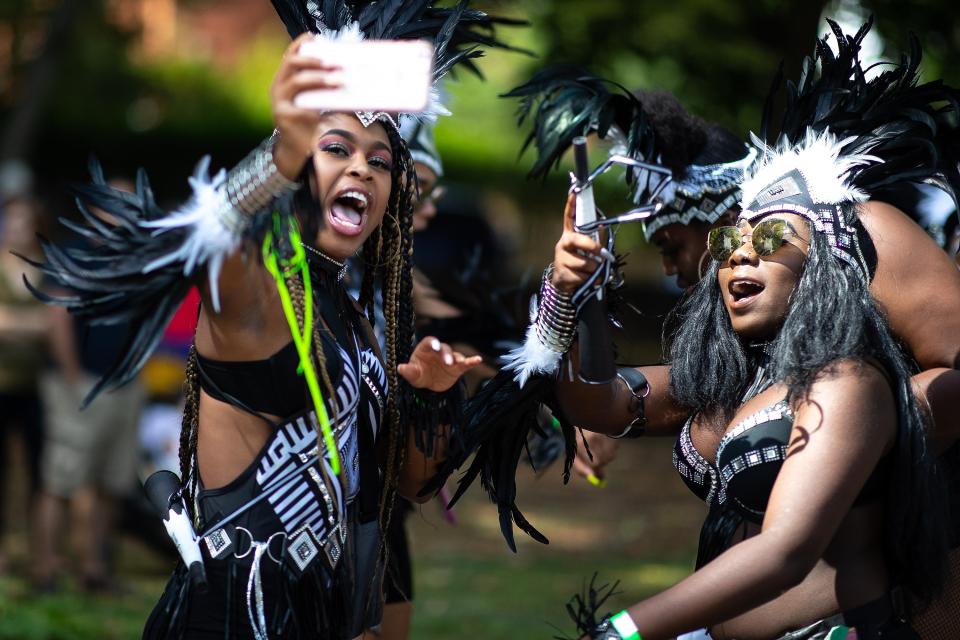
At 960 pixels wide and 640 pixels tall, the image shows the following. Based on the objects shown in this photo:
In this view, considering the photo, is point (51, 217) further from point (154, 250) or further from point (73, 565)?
point (154, 250)

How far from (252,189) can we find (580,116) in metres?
1.47

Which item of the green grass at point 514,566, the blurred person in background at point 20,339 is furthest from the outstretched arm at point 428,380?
the blurred person in background at point 20,339

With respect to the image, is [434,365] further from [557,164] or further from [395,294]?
[557,164]

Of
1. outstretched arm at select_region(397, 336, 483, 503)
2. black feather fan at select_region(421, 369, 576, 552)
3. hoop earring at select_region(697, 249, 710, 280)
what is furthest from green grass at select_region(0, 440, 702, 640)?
outstretched arm at select_region(397, 336, 483, 503)

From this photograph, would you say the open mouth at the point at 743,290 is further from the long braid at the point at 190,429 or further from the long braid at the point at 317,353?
the long braid at the point at 190,429

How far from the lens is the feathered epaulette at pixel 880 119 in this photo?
3.19 meters

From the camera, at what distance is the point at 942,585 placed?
2.88 metres

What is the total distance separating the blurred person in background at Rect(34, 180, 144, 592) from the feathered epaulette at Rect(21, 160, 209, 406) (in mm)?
4635

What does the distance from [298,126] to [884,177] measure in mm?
1570

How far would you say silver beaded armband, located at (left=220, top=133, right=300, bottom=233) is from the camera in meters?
2.51

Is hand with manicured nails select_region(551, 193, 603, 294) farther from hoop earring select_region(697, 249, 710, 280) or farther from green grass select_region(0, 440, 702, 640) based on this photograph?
green grass select_region(0, 440, 702, 640)

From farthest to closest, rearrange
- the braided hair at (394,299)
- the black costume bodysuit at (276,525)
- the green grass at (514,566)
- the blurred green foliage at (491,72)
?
the blurred green foliage at (491,72) → the green grass at (514,566) → the braided hair at (394,299) → the black costume bodysuit at (276,525)

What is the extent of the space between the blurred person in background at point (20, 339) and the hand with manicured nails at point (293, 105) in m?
5.12

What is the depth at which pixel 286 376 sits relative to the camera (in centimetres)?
276
